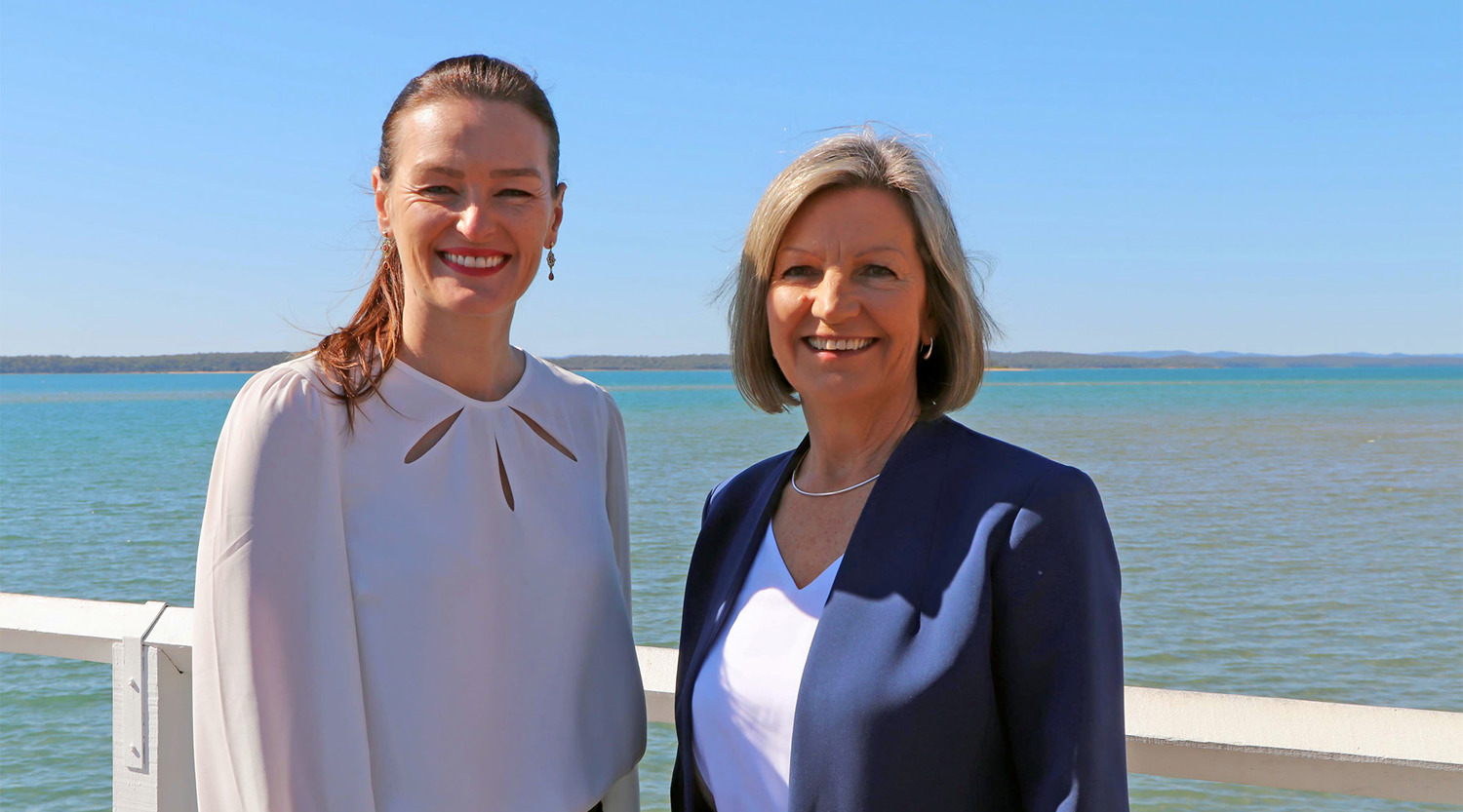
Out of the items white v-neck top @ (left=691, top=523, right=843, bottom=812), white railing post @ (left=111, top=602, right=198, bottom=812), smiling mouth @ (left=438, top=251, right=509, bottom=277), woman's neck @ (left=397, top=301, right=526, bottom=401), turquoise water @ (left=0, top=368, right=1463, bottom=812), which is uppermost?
smiling mouth @ (left=438, top=251, right=509, bottom=277)

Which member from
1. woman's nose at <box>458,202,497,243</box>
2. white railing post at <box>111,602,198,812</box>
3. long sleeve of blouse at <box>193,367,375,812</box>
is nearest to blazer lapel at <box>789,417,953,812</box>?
long sleeve of blouse at <box>193,367,375,812</box>

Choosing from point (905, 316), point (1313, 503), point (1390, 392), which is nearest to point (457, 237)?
point (905, 316)

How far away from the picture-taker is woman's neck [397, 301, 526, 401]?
222cm

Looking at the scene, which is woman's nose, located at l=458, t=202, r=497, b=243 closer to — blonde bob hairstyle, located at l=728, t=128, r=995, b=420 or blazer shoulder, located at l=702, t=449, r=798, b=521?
blonde bob hairstyle, located at l=728, t=128, r=995, b=420

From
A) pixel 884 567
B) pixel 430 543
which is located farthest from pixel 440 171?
pixel 884 567

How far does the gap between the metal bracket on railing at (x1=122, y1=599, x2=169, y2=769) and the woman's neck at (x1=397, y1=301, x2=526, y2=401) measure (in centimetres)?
87

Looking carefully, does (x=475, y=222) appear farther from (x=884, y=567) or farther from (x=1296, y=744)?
(x=1296, y=744)

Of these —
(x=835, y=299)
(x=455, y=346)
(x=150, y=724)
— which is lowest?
(x=150, y=724)

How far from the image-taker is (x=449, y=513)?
2109 millimetres

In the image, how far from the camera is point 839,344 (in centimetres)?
224

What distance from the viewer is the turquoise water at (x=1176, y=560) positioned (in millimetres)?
8688

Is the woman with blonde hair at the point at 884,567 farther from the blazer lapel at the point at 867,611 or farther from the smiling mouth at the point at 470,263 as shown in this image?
the smiling mouth at the point at 470,263

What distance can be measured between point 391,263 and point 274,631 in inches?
32.0

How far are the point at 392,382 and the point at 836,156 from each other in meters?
0.98
